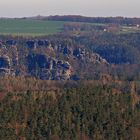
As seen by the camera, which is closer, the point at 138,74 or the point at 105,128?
the point at 105,128

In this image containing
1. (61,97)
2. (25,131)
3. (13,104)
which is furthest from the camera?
(61,97)

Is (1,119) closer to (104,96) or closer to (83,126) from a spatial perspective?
(83,126)

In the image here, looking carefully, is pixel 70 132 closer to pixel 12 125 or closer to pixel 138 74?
pixel 12 125

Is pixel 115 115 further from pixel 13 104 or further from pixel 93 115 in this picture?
pixel 13 104

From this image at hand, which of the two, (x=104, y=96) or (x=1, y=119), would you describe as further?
(x=104, y=96)

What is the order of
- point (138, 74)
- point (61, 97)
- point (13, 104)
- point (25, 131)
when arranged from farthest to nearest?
1. point (138, 74)
2. point (61, 97)
3. point (13, 104)
4. point (25, 131)

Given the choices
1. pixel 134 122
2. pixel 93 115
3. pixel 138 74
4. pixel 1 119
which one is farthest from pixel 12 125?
pixel 138 74

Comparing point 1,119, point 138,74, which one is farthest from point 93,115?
point 138,74

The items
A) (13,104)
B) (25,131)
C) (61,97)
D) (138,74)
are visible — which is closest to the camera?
(25,131)
